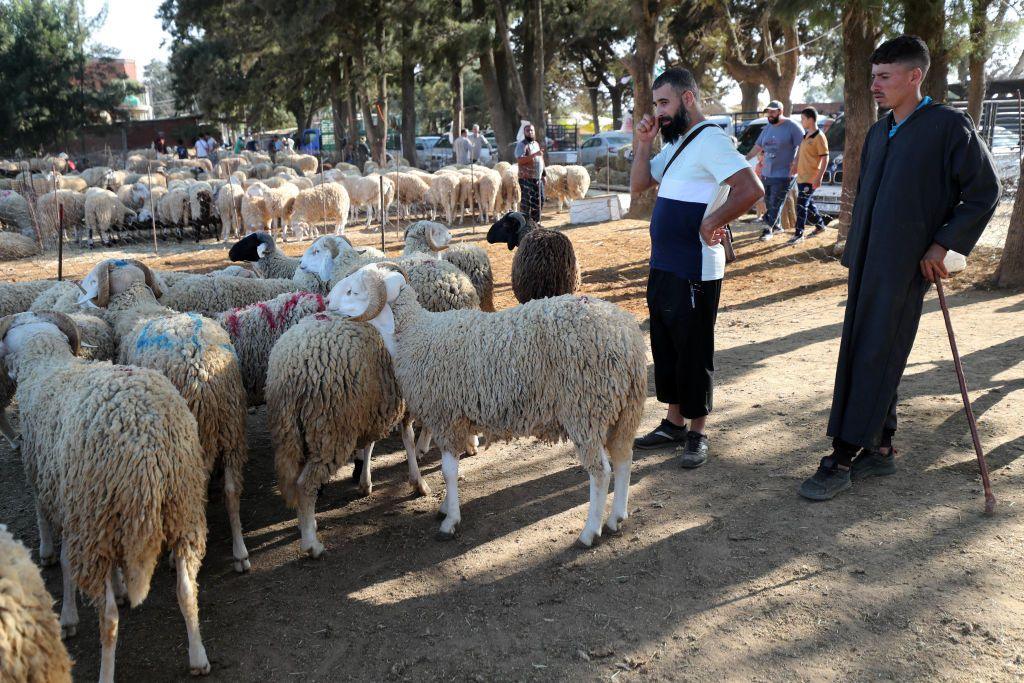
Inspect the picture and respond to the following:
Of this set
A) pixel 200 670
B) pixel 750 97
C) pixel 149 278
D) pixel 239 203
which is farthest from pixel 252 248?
pixel 750 97

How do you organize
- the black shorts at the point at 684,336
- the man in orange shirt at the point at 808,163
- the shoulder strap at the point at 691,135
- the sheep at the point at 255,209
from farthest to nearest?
the sheep at the point at 255,209
the man in orange shirt at the point at 808,163
the black shorts at the point at 684,336
the shoulder strap at the point at 691,135

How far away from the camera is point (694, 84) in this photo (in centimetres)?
432

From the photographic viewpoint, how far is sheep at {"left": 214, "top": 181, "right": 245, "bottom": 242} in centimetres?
1557

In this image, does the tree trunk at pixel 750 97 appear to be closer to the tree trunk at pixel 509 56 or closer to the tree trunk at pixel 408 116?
the tree trunk at pixel 509 56

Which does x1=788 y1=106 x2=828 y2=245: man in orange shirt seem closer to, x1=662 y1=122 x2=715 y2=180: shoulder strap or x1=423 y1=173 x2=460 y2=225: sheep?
x1=423 y1=173 x2=460 y2=225: sheep

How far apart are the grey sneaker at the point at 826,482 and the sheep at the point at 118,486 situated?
3.09 meters

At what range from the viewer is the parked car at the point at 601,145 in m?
30.8

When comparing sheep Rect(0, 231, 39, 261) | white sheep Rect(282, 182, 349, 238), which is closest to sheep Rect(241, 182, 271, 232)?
white sheep Rect(282, 182, 349, 238)

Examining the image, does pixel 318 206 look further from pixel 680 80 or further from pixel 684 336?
pixel 684 336

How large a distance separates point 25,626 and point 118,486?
0.91 metres

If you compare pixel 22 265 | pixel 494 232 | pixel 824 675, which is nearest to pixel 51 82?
pixel 22 265

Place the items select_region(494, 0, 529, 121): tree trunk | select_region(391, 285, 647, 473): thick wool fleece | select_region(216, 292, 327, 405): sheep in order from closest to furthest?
select_region(391, 285, 647, 473): thick wool fleece < select_region(216, 292, 327, 405): sheep < select_region(494, 0, 529, 121): tree trunk

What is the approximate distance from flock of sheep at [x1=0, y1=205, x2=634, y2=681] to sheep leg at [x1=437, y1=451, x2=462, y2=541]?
0.04ft

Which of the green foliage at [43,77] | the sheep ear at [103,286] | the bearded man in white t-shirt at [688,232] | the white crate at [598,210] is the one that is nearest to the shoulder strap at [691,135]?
the bearded man in white t-shirt at [688,232]
